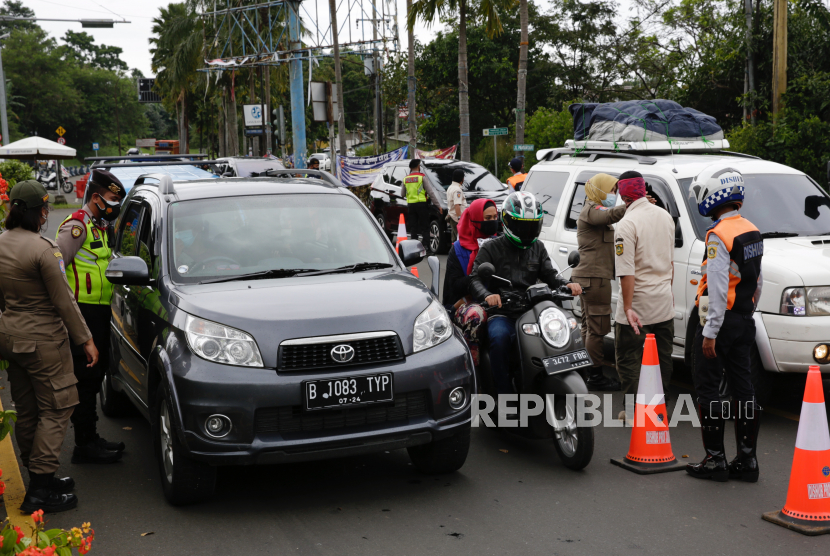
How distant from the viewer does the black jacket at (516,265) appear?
6.11m

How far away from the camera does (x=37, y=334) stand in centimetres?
488

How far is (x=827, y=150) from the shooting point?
15.7 metres

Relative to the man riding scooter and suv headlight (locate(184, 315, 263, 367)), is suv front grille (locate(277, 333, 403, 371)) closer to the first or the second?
suv headlight (locate(184, 315, 263, 367))

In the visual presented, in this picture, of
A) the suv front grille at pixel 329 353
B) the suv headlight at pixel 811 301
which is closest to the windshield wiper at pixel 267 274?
the suv front grille at pixel 329 353

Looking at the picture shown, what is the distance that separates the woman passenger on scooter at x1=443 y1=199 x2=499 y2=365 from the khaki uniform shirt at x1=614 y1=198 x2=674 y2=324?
1.05 metres

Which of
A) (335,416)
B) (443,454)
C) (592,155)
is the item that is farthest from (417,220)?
(335,416)

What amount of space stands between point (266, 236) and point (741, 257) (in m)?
3.00

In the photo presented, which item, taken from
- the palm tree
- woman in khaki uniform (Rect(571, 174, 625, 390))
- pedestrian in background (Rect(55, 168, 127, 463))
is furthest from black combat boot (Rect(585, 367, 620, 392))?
the palm tree

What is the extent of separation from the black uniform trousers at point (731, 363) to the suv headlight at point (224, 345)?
273cm

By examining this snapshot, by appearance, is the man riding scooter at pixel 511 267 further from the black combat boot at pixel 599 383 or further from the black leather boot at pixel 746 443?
the black combat boot at pixel 599 383

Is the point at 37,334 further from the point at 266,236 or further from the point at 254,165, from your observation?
the point at 254,165

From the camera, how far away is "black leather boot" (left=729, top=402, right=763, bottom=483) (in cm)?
519

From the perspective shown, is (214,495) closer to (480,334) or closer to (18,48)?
(480,334)

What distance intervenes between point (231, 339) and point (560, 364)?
211 centimetres
